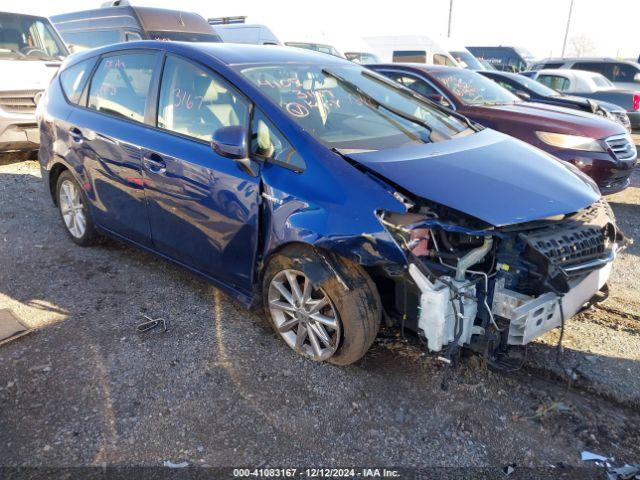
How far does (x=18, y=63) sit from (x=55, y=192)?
4086 millimetres

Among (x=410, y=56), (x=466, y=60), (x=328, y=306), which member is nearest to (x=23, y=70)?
(x=328, y=306)

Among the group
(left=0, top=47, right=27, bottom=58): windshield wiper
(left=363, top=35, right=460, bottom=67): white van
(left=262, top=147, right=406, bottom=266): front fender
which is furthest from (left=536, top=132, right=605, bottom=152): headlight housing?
(left=363, top=35, right=460, bottom=67): white van

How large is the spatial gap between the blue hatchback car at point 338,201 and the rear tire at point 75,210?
0.59 metres

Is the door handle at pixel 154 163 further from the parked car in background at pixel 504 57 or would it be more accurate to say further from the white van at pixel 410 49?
the parked car in background at pixel 504 57

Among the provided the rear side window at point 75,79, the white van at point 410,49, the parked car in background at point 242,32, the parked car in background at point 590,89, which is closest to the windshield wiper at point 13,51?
the rear side window at point 75,79

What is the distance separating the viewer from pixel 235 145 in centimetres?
289

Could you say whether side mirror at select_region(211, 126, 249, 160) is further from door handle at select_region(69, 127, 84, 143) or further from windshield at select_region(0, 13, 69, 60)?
windshield at select_region(0, 13, 69, 60)

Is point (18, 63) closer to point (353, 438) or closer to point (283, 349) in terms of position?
point (283, 349)

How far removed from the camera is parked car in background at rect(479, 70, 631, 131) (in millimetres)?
8617

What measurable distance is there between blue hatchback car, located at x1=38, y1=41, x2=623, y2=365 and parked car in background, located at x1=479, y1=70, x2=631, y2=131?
18.2ft

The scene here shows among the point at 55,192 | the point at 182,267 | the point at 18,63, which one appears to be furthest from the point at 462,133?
the point at 18,63

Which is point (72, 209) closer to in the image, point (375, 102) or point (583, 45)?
point (375, 102)

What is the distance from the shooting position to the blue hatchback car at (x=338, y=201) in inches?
101

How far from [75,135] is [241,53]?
1.69 m
